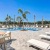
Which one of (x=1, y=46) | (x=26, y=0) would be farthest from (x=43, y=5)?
(x=1, y=46)

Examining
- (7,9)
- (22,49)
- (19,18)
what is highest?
(7,9)

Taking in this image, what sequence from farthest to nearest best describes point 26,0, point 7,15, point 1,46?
point 7,15
point 26,0
point 1,46

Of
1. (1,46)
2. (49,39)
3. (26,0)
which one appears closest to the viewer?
(1,46)

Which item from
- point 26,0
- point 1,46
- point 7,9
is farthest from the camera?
point 7,9

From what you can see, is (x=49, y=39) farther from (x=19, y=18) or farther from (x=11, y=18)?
(x=11, y=18)

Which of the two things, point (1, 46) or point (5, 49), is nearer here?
point (5, 49)

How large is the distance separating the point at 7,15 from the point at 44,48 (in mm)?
22907

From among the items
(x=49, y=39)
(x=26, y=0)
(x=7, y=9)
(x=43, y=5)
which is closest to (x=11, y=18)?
(x=7, y=9)

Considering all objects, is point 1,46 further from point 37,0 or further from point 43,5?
point 43,5

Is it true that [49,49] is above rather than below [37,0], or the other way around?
below

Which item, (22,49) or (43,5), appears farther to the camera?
(43,5)

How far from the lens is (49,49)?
12.7 ft

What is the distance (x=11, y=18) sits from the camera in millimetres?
26922

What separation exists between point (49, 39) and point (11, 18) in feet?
68.9
